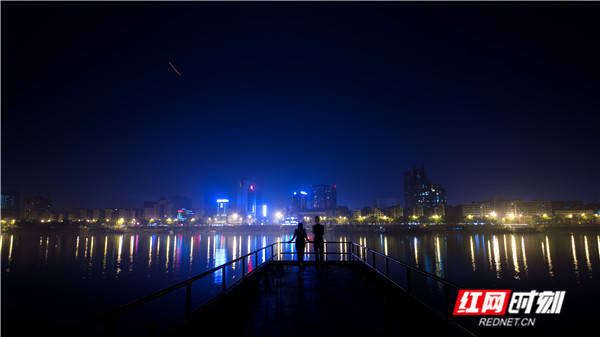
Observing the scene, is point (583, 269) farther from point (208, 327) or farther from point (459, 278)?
point (208, 327)

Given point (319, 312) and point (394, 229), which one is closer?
point (319, 312)

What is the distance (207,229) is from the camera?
188 m

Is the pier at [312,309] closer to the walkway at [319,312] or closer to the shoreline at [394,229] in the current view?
the walkway at [319,312]

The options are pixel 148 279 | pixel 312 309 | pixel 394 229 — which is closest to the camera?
pixel 312 309

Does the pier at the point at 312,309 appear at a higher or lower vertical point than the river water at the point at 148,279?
higher

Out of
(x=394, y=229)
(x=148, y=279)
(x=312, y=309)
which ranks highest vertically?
(x=312, y=309)

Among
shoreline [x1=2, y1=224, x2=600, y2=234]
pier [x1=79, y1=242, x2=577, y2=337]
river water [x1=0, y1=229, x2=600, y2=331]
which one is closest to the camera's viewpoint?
pier [x1=79, y1=242, x2=577, y2=337]

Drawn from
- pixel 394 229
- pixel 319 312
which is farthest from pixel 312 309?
pixel 394 229

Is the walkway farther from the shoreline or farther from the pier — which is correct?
the shoreline

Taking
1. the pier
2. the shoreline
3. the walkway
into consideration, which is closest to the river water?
the pier

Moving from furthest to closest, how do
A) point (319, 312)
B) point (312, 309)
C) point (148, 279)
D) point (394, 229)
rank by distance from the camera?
point (394, 229), point (148, 279), point (312, 309), point (319, 312)

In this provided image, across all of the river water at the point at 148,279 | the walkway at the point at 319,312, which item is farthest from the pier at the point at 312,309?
the river water at the point at 148,279

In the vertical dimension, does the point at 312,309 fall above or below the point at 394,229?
above

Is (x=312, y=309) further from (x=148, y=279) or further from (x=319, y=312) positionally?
(x=148, y=279)
